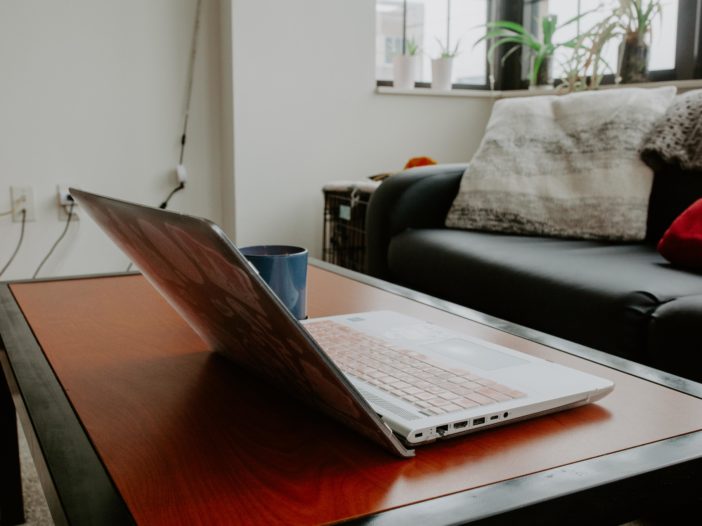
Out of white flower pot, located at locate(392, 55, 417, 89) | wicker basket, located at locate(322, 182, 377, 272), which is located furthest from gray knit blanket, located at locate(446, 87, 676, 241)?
white flower pot, located at locate(392, 55, 417, 89)

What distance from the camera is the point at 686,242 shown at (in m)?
1.34

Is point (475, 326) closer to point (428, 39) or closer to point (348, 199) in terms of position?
point (348, 199)

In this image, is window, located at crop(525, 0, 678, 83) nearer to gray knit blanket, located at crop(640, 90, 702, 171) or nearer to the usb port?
gray knit blanket, located at crop(640, 90, 702, 171)

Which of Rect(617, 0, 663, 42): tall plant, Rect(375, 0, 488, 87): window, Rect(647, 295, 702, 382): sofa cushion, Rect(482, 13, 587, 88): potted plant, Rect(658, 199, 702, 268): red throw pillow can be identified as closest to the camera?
Rect(647, 295, 702, 382): sofa cushion

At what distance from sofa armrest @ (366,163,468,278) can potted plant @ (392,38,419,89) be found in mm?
980

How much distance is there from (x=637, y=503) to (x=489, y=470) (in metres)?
0.09

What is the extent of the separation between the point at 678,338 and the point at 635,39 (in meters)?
1.62

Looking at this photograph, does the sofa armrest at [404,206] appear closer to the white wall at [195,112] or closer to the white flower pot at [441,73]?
the white wall at [195,112]

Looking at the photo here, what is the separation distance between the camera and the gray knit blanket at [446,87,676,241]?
5.65 feet

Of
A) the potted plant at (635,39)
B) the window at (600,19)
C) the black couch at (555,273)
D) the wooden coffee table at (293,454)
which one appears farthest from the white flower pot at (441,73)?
the wooden coffee table at (293,454)

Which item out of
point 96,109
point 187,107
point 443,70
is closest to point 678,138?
point 443,70

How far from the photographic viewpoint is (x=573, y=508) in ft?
1.36

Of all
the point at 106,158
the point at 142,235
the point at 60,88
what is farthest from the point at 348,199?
Answer: the point at 142,235

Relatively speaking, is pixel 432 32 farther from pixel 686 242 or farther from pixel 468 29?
pixel 686 242
